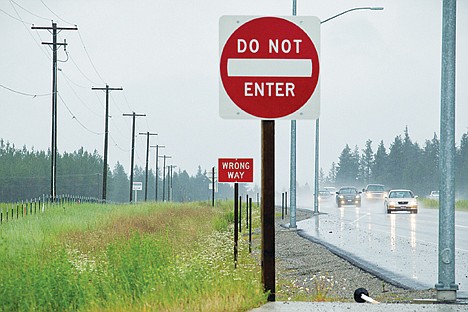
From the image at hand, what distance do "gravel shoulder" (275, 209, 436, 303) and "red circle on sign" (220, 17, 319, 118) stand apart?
120 inches

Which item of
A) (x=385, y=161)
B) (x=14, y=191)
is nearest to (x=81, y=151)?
(x=14, y=191)

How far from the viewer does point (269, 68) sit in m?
7.35

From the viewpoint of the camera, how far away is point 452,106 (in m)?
11.2

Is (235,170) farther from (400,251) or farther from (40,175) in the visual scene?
(40,175)

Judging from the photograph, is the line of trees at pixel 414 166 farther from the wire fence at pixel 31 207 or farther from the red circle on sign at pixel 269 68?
the red circle on sign at pixel 269 68

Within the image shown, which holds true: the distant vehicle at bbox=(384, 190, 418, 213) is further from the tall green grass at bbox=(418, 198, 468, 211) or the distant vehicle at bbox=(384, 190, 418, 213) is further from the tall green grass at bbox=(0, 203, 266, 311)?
the tall green grass at bbox=(0, 203, 266, 311)

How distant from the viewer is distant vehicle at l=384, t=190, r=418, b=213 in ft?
181

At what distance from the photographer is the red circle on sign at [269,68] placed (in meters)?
7.35

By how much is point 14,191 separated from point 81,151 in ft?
122

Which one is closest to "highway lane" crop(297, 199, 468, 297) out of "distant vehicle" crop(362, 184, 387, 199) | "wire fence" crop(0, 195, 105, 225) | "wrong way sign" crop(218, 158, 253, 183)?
"wrong way sign" crop(218, 158, 253, 183)

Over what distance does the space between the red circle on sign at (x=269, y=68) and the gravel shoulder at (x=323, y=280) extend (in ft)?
10.0

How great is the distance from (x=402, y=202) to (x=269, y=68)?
49565 mm

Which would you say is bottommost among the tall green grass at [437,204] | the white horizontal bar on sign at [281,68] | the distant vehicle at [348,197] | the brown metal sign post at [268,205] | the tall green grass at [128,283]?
the tall green grass at [437,204]

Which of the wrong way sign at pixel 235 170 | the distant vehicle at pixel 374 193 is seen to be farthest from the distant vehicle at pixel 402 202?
the wrong way sign at pixel 235 170
